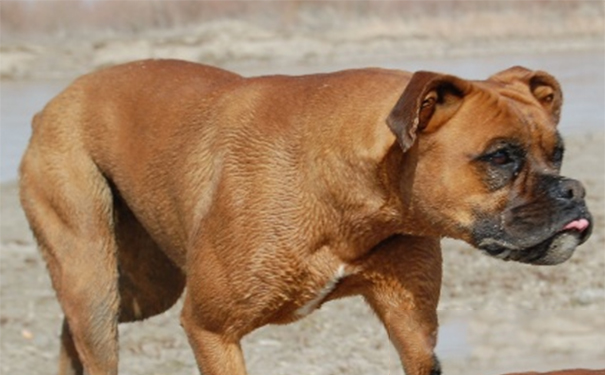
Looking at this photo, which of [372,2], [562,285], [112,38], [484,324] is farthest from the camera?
[372,2]

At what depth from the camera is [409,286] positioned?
21.5 ft

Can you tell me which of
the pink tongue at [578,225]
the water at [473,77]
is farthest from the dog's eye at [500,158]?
the water at [473,77]

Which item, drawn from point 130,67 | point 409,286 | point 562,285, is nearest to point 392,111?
point 409,286

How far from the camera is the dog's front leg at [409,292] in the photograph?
257 inches

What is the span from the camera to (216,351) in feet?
22.0

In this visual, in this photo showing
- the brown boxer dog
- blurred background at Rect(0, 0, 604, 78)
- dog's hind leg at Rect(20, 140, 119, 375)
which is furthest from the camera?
blurred background at Rect(0, 0, 604, 78)

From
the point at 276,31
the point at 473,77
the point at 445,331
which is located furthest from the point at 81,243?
the point at 276,31

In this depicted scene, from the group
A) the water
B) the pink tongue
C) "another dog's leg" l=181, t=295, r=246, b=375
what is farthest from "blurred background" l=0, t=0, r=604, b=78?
the pink tongue

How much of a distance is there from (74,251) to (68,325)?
58cm

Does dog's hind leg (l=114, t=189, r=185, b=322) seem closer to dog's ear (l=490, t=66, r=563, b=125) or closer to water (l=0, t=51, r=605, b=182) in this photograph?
dog's ear (l=490, t=66, r=563, b=125)

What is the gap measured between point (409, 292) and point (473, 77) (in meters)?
18.0

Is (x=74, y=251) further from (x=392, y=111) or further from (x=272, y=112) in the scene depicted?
(x=392, y=111)

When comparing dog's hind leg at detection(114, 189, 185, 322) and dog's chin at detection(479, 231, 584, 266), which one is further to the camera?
dog's hind leg at detection(114, 189, 185, 322)

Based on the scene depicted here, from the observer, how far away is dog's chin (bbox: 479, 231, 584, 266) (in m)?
6.04
